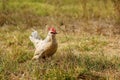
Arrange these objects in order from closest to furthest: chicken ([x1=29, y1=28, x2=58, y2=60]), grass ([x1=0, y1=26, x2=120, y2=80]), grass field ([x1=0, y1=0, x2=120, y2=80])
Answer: grass ([x1=0, y1=26, x2=120, y2=80]), grass field ([x1=0, y1=0, x2=120, y2=80]), chicken ([x1=29, y1=28, x2=58, y2=60])

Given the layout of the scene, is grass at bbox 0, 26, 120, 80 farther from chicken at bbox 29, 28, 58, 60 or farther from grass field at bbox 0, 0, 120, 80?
chicken at bbox 29, 28, 58, 60

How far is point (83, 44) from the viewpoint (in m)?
8.88

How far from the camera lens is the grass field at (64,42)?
647cm

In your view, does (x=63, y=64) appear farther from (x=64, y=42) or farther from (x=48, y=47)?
(x=64, y=42)

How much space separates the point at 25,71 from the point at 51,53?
58 centimetres

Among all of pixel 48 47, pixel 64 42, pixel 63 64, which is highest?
pixel 48 47

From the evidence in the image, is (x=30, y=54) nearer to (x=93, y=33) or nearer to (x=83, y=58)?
(x=83, y=58)

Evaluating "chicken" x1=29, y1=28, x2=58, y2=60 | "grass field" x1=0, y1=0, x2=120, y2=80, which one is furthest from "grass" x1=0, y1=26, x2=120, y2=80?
"chicken" x1=29, y1=28, x2=58, y2=60

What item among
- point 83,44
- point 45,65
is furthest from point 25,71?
point 83,44

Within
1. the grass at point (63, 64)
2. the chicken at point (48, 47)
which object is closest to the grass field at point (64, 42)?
the grass at point (63, 64)

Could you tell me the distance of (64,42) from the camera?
372 inches

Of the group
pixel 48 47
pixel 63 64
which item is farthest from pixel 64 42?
pixel 63 64

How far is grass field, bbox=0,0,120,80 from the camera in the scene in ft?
21.2

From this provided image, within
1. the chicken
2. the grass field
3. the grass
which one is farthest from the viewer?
the chicken
